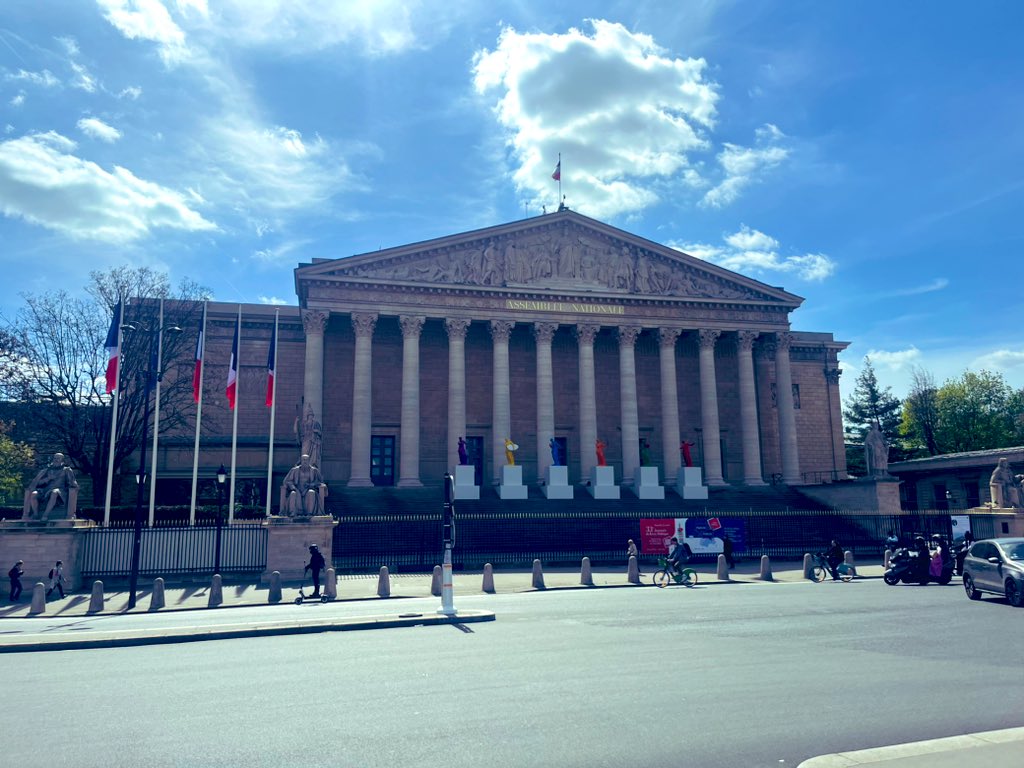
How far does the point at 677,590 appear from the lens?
22703 millimetres

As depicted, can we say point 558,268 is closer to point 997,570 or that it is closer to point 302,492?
point 302,492

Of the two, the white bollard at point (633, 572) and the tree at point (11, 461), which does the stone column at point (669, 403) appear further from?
the tree at point (11, 461)

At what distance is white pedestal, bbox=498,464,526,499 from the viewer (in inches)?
1597

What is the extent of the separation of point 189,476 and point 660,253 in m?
31.9

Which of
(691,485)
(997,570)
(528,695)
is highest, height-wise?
(691,485)

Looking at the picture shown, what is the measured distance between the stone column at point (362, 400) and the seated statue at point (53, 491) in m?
16.8

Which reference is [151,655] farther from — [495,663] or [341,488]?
[341,488]

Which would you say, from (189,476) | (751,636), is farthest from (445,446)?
(751,636)

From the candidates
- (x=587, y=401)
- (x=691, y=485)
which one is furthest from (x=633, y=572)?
(x=587, y=401)

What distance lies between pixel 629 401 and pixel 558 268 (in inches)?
372

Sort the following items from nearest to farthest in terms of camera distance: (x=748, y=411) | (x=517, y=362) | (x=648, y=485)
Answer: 1. (x=648, y=485)
2. (x=748, y=411)
3. (x=517, y=362)

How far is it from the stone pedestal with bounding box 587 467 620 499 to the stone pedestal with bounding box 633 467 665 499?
5.15 ft

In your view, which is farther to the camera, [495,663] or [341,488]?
[341,488]

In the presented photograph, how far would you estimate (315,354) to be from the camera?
138 ft
